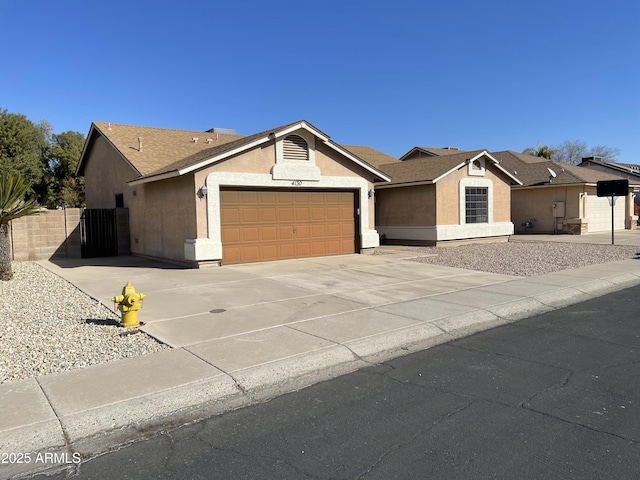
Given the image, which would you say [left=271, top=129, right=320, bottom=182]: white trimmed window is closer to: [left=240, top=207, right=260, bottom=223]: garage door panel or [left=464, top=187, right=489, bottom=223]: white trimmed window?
[left=240, top=207, right=260, bottom=223]: garage door panel

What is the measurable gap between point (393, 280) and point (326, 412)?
7530 millimetres

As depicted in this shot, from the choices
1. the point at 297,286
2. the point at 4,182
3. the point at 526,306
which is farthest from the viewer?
the point at 4,182

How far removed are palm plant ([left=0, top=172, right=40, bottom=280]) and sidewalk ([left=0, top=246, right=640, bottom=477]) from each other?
5.35ft

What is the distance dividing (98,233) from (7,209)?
6.83 metres

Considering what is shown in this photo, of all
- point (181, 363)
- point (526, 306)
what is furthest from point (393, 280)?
point (181, 363)

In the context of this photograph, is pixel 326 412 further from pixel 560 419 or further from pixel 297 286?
pixel 297 286

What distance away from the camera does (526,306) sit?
28.5 ft

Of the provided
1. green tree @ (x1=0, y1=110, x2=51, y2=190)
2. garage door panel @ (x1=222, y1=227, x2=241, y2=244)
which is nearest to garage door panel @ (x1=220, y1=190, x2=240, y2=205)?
garage door panel @ (x1=222, y1=227, x2=241, y2=244)

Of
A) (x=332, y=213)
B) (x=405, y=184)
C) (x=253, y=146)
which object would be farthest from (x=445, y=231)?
(x=253, y=146)

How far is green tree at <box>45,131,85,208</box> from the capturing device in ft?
132

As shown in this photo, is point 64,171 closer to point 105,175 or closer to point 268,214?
point 105,175

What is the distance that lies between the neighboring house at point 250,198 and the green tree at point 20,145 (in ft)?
76.9

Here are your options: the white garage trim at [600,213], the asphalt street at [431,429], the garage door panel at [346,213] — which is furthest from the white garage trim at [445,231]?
the asphalt street at [431,429]

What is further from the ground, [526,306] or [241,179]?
[241,179]
